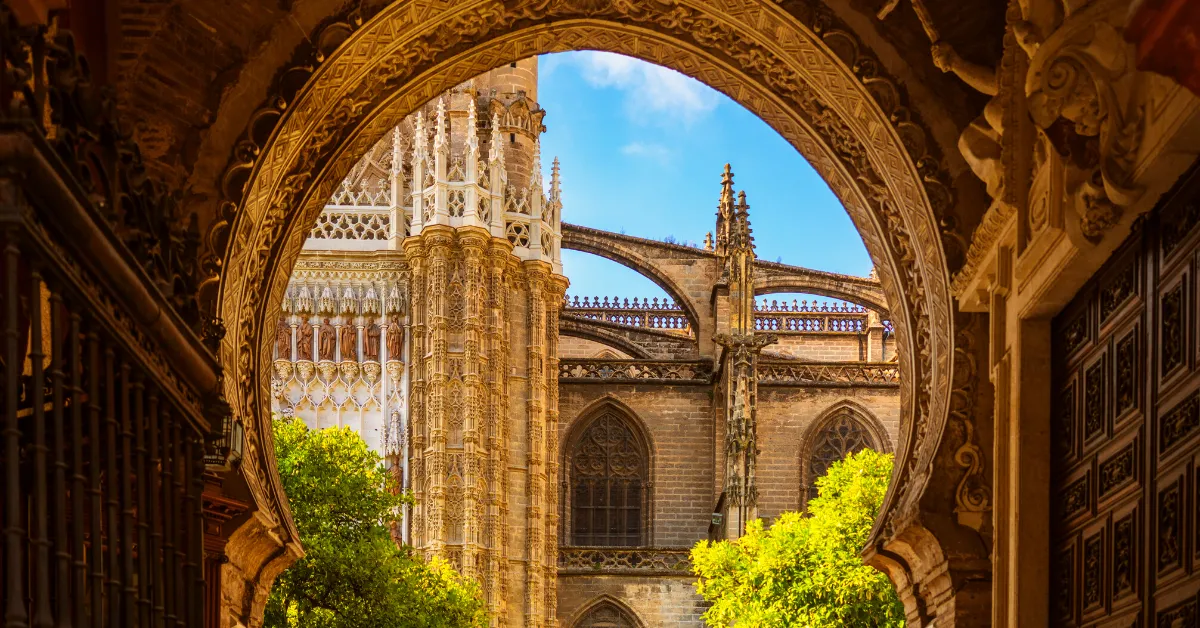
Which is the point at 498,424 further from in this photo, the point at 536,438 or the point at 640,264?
the point at 640,264

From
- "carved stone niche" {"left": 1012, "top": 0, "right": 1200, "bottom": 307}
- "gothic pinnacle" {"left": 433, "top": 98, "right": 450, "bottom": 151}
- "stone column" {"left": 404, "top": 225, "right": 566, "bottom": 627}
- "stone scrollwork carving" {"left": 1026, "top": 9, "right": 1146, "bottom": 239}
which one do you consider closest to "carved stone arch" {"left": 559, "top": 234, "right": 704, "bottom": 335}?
"stone column" {"left": 404, "top": 225, "right": 566, "bottom": 627}

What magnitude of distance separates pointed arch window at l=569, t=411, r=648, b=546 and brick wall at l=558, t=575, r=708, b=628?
118 inches

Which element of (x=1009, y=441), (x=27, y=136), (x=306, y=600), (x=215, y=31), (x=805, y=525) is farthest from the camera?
(x=805, y=525)

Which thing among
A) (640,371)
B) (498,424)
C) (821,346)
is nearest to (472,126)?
(498,424)

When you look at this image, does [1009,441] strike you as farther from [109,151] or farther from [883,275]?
[109,151]

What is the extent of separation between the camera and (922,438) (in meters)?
10.2

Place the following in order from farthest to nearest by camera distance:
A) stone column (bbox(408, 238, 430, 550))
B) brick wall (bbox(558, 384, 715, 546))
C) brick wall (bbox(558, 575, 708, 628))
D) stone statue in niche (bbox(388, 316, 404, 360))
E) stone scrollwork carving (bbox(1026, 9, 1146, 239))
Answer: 1. brick wall (bbox(558, 384, 715, 546))
2. brick wall (bbox(558, 575, 708, 628))
3. stone statue in niche (bbox(388, 316, 404, 360))
4. stone column (bbox(408, 238, 430, 550))
5. stone scrollwork carving (bbox(1026, 9, 1146, 239))

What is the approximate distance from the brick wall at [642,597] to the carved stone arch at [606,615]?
0.06 metres

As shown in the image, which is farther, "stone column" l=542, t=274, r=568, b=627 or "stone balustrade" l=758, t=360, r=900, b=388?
"stone balustrade" l=758, t=360, r=900, b=388

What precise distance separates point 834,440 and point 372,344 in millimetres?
13693

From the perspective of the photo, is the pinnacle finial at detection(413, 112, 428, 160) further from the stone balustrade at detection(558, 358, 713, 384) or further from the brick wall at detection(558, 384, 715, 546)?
the brick wall at detection(558, 384, 715, 546)

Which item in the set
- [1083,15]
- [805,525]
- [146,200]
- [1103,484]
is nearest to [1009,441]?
[1103,484]

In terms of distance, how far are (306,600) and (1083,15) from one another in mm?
19818

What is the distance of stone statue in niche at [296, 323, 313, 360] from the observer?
36.1m
